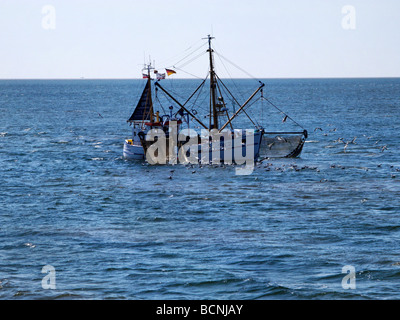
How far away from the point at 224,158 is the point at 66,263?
36.5 m

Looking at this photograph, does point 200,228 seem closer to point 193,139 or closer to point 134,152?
point 193,139

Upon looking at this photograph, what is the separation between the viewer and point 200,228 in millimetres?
36062

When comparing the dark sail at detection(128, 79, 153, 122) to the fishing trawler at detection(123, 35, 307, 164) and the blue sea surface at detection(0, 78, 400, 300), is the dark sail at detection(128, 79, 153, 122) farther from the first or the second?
the blue sea surface at detection(0, 78, 400, 300)

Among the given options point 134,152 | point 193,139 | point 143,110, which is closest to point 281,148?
point 193,139

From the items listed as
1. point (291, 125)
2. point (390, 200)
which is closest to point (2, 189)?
point (390, 200)

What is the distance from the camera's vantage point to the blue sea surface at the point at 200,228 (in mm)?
26078

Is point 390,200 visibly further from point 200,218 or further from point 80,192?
point 80,192

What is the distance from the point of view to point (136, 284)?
26.1 m

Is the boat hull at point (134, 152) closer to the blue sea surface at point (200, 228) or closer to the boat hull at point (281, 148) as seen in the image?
the blue sea surface at point (200, 228)

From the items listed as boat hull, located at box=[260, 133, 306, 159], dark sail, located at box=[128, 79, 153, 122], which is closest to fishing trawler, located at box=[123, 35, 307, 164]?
dark sail, located at box=[128, 79, 153, 122]

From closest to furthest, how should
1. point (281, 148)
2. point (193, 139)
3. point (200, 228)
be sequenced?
point (200, 228) < point (193, 139) < point (281, 148)

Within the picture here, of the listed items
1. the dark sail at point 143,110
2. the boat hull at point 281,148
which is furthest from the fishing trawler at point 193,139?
the boat hull at point 281,148

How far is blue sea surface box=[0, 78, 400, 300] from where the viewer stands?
26.1 metres
